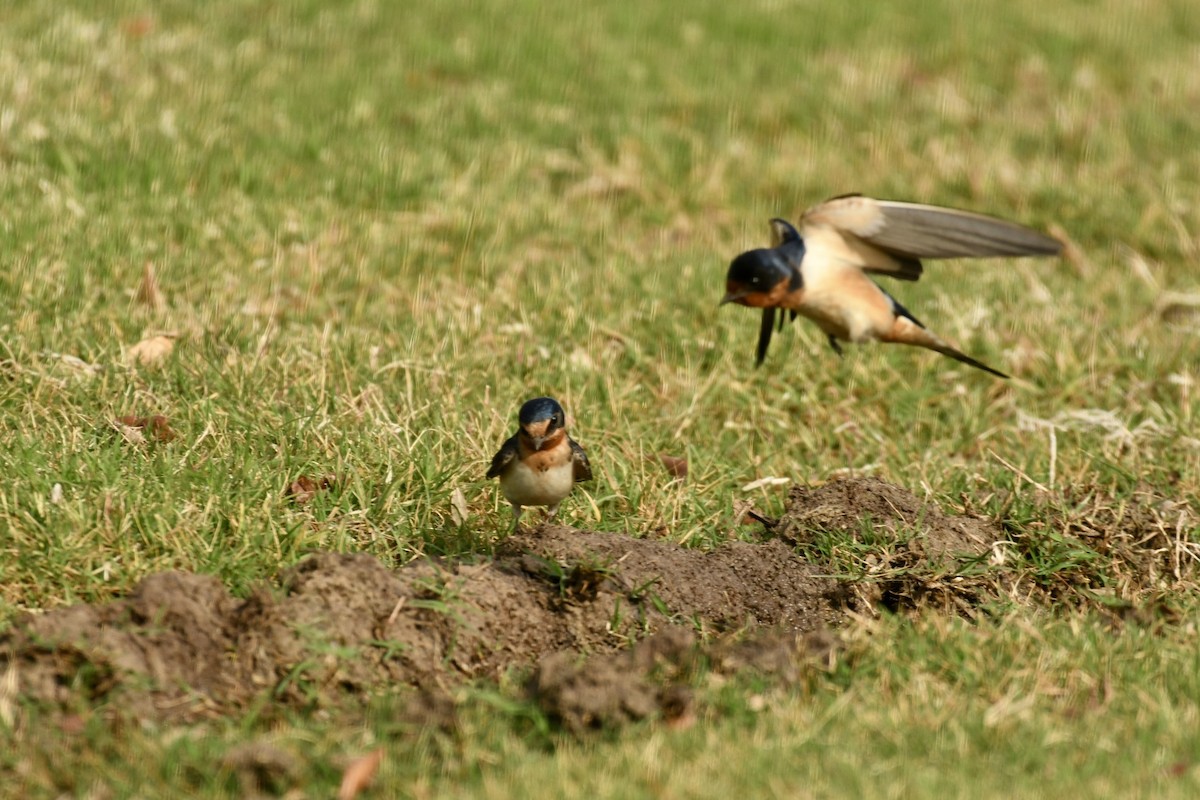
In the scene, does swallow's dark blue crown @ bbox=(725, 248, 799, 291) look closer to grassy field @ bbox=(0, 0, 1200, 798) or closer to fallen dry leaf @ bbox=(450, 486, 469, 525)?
grassy field @ bbox=(0, 0, 1200, 798)

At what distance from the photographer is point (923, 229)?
562 centimetres

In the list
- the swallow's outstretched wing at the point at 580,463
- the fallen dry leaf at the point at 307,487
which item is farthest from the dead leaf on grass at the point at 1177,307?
the fallen dry leaf at the point at 307,487

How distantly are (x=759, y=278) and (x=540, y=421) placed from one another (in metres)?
0.85

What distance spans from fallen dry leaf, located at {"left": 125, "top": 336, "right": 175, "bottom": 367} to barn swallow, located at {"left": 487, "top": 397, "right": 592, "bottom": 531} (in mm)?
1751

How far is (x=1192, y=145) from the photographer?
9766 mm

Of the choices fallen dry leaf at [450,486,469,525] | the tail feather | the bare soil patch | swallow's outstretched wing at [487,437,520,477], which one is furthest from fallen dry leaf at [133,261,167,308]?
the tail feather

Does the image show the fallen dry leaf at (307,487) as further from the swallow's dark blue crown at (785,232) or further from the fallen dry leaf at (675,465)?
the swallow's dark blue crown at (785,232)

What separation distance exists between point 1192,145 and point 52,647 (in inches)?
310

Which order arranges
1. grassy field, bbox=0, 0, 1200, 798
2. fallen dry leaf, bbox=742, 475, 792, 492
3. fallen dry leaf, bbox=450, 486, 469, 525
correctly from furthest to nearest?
fallen dry leaf, bbox=742, 475, 792, 492
fallen dry leaf, bbox=450, 486, 469, 525
grassy field, bbox=0, 0, 1200, 798

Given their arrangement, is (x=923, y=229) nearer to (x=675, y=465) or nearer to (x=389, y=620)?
(x=675, y=465)

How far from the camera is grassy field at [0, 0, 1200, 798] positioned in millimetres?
4152

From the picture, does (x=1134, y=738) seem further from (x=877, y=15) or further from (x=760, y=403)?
(x=877, y=15)

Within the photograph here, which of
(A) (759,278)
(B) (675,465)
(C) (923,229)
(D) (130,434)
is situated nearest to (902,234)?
(C) (923,229)

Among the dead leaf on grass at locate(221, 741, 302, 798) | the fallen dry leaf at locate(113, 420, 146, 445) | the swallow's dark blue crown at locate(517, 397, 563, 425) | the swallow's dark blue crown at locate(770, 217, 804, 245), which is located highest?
the swallow's dark blue crown at locate(770, 217, 804, 245)
